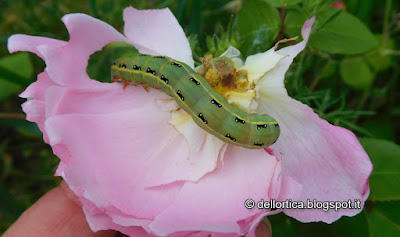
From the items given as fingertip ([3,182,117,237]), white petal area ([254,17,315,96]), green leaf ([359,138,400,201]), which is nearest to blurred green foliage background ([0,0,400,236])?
green leaf ([359,138,400,201])

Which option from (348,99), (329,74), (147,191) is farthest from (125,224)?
(348,99)

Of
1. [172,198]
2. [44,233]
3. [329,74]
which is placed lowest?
[44,233]

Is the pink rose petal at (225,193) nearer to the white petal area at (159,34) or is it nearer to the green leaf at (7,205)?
the white petal area at (159,34)

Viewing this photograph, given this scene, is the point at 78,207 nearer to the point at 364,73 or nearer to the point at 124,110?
the point at 124,110

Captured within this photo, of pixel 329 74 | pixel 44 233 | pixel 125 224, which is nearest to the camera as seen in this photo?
pixel 125 224

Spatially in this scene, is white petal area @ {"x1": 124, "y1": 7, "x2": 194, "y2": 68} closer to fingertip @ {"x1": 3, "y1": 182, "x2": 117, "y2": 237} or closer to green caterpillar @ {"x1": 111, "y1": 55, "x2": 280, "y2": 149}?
green caterpillar @ {"x1": 111, "y1": 55, "x2": 280, "y2": 149}

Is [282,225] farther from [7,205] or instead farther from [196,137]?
[7,205]
